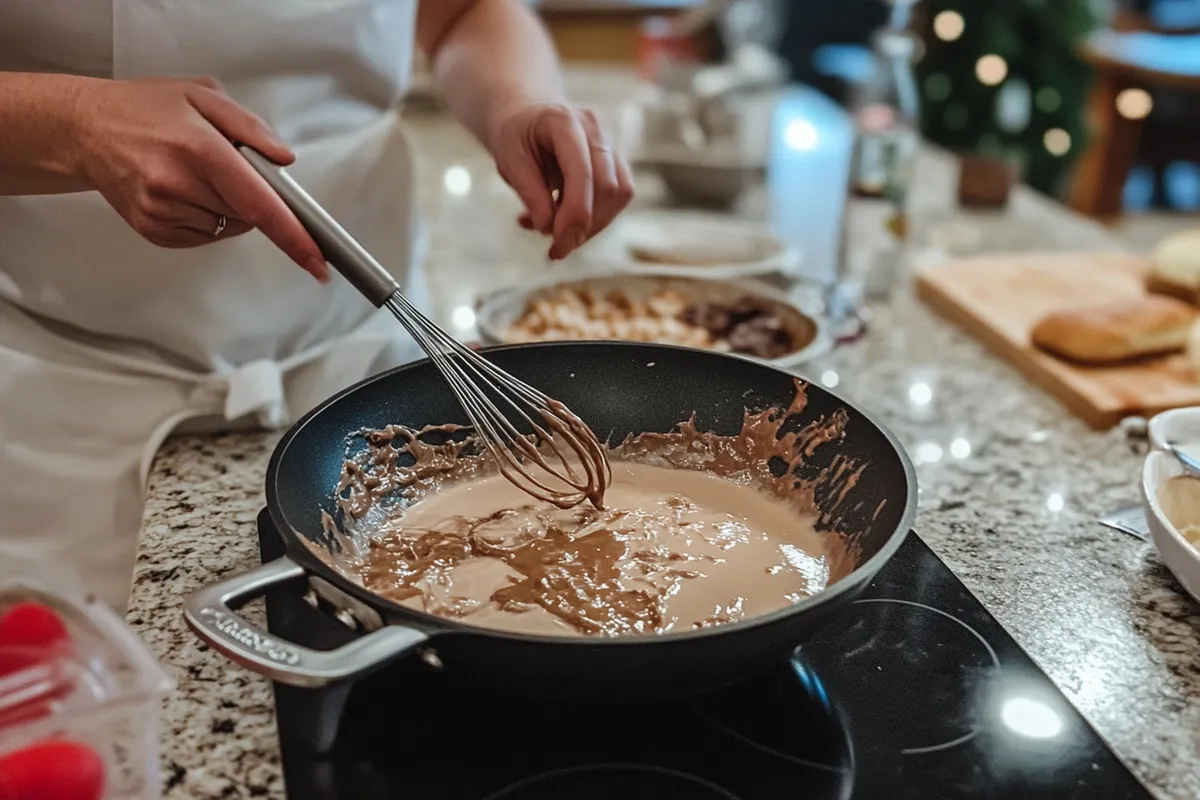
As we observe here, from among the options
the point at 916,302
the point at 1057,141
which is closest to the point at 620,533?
the point at 916,302

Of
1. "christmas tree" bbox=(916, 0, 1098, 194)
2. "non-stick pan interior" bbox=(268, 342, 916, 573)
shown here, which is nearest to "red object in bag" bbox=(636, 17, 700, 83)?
"christmas tree" bbox=(916, 0, 1098, 194)

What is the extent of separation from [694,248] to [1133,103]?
9.24 feet

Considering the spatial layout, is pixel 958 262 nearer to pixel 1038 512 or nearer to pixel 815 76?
pixel 1038 512

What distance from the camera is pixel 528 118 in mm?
901

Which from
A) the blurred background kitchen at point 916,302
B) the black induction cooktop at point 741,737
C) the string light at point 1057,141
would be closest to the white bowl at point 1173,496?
the blurred background kitchen at point 916,302

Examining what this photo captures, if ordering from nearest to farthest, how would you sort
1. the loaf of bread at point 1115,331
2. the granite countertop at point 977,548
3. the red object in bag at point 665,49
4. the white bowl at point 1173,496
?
the granite countertop at point 977,548, the white bowl at point 1173,496, the loaf of bread at point 1115,331, the red object in bag at point 665,49

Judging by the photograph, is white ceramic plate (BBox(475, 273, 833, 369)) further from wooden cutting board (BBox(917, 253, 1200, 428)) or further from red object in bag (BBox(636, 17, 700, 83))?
red object in bag (BBox(636, 17, 700, 83))

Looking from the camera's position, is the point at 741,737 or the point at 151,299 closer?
the point at 741,737

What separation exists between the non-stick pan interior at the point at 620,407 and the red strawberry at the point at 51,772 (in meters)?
0.20

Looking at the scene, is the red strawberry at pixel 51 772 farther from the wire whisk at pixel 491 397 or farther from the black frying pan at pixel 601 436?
the wire whisk at pixel 491 397

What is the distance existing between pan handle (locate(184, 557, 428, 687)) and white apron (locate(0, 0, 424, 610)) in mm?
412

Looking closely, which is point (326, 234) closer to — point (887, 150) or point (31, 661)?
point (31, 661)

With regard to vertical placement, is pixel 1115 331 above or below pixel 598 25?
above

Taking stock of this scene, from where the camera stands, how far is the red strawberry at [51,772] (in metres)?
0.43
